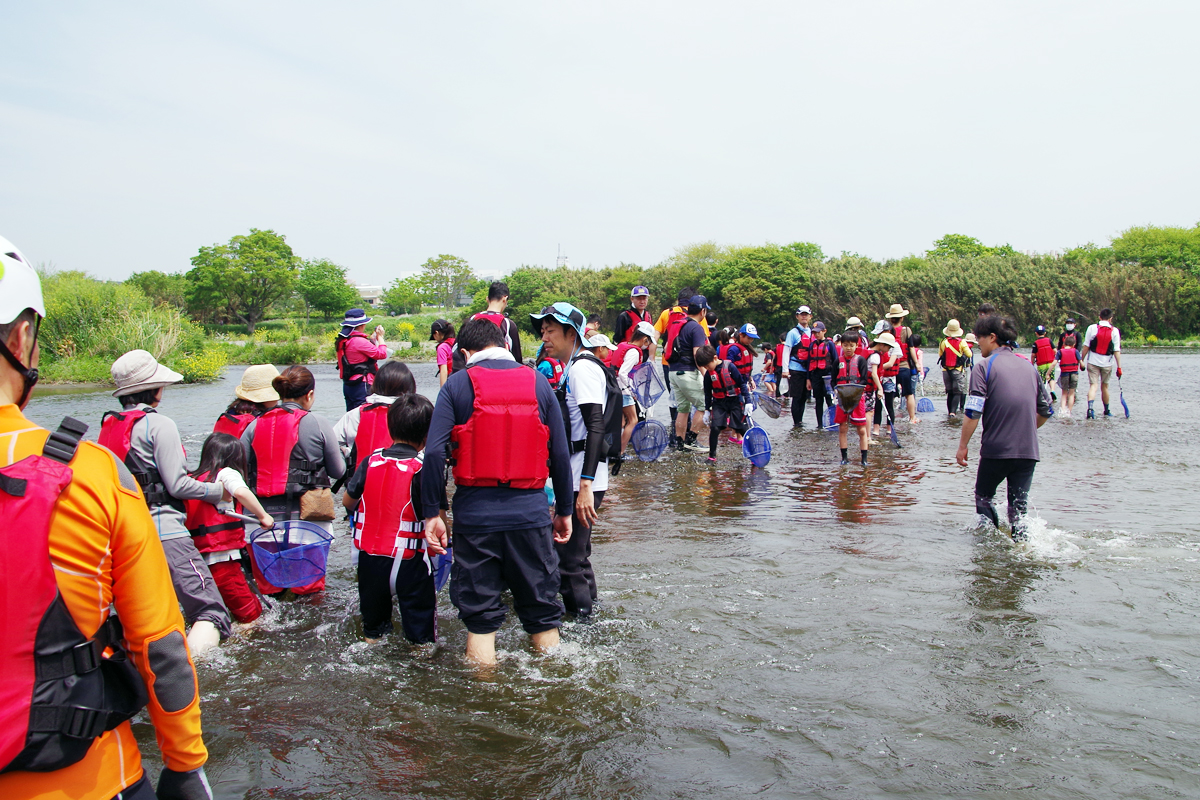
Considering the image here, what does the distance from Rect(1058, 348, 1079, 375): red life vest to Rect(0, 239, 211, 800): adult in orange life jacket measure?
16371 mm

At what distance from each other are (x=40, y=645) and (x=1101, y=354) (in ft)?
54.1

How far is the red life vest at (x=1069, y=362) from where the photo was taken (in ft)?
48.6

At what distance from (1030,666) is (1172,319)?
51.1 meters

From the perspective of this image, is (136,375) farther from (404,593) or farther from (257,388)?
(404,593)

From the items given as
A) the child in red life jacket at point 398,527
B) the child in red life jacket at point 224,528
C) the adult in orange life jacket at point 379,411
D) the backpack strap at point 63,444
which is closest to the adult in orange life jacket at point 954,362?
the adult in orange life jacket at point 379,411

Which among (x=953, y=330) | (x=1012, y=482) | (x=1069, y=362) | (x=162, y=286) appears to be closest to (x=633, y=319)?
(x=1012, y=482)

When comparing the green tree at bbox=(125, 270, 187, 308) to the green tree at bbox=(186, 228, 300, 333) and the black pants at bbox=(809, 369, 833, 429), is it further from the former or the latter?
the black pants at bbox=(809, 369, 833, 429)

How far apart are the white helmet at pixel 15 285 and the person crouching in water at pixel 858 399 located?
956 centimetres

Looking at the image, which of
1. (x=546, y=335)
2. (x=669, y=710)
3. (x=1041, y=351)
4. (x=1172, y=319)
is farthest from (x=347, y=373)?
(x=1172, y=319)

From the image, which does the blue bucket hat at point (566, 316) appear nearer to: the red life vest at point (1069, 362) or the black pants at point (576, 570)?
the black pants at point (576, 570)

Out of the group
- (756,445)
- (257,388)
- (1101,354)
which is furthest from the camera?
(1101,354)

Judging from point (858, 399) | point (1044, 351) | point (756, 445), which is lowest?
point (756, 445)

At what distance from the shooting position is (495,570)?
420cm

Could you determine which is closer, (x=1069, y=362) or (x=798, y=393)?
(x=798, y=393)
